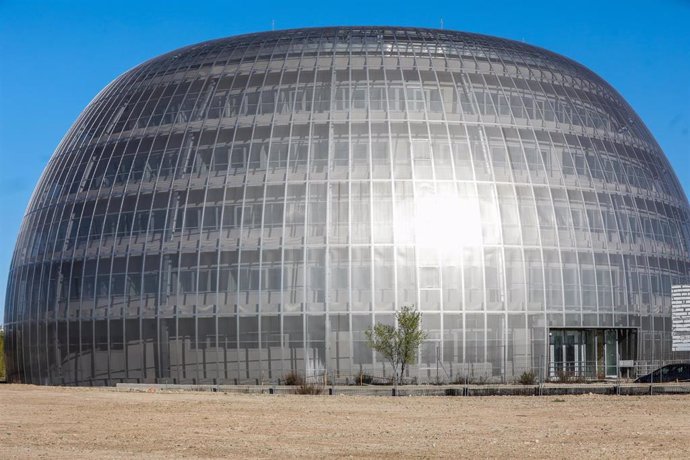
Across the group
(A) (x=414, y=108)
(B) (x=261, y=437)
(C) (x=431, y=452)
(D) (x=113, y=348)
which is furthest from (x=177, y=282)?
(C) (x=431, y=452)

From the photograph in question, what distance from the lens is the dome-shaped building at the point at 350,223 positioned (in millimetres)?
58406

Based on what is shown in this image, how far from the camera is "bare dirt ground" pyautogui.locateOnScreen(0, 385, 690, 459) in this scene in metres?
27.6

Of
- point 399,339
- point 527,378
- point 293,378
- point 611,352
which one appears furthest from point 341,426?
point 611,352

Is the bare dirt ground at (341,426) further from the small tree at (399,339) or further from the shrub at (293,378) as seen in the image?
the small tree at (399,339)

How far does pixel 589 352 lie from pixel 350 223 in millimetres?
14860

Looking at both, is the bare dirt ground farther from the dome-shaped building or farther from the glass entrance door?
the glass entrance door

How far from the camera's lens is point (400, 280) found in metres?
58.2

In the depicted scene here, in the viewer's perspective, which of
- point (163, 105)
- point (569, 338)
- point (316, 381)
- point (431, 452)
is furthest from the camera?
point (163, 105)

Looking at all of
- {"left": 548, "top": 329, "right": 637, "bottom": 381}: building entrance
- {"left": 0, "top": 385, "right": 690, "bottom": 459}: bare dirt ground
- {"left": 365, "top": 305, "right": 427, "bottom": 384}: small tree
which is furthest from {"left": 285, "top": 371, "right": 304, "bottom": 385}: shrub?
{"left": 548, "top": 329, "right": 637, "bottom": 381}: building entrance

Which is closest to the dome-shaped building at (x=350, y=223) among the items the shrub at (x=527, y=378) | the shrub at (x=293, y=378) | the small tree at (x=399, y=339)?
the shrub at (x=293, y=378)

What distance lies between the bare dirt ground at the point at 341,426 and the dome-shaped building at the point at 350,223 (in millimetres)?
11253

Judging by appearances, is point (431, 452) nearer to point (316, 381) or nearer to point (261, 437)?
point (261, 437)

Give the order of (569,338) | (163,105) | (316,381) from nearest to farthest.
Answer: (316,381)
(569,338)
(163,105)

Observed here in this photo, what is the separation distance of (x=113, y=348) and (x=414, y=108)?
20.1 meters
